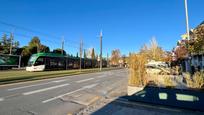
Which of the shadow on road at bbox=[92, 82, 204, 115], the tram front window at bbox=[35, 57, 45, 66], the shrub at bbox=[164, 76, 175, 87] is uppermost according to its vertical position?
the tram front window at bbox=[35, 57, 45, 66]

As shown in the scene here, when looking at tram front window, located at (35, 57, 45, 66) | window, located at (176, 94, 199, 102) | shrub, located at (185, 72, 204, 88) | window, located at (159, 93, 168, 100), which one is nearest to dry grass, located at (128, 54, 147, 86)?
Result: window, located at (159, 93, 168, 100)

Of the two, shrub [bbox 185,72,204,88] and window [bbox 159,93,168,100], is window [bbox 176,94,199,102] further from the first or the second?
shrub [bbox 185,72,204,88]

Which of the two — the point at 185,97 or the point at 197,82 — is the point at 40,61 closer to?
the point at 197,82

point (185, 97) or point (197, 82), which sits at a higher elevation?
point (197, 82)

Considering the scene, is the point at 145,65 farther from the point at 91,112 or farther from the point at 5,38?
the point at 5,38

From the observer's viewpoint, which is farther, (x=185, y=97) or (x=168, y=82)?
(x=168, y=82)

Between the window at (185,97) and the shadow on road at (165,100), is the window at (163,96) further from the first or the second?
the window at (185,97)

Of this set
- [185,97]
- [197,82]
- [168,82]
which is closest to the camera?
[185,97]

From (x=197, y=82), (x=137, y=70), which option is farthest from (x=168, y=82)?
(x=137, y=70)

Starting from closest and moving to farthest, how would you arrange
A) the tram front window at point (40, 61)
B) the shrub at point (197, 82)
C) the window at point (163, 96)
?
the window at point (163, 96), the shrub at point (197, 82), the tram front window at point (40, 61)

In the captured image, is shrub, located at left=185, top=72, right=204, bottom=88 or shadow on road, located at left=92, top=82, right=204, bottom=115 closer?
shadow on road, located at left=92, top=82, right=204, bottom=115

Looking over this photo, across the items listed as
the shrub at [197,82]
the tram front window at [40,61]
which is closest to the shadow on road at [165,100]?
the shrub at [197,82]

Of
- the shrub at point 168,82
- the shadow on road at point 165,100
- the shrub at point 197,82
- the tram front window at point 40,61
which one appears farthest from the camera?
the tram front window at point 40,61

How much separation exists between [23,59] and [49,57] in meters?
28.1
